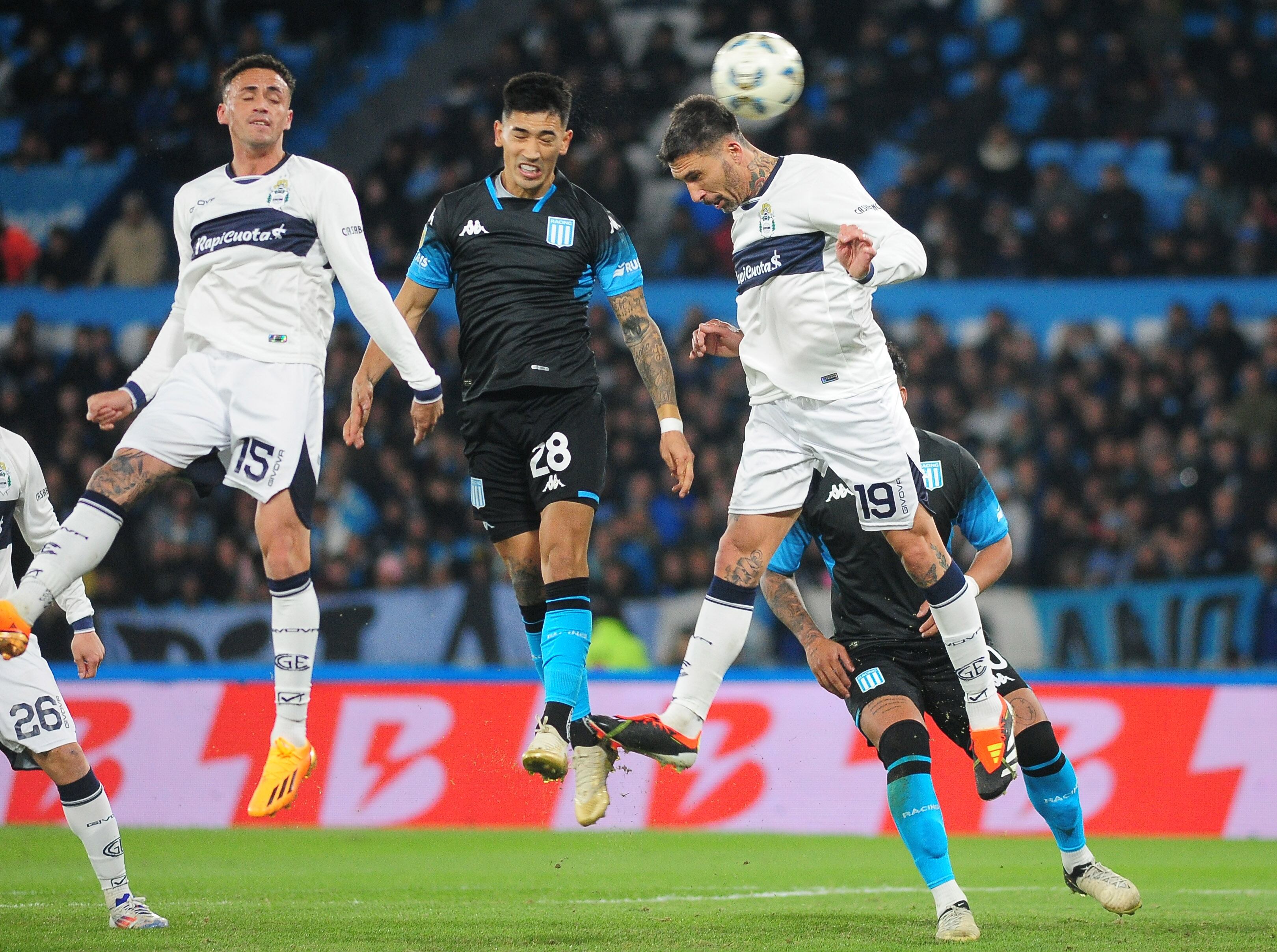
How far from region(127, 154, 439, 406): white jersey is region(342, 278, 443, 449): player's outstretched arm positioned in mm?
287

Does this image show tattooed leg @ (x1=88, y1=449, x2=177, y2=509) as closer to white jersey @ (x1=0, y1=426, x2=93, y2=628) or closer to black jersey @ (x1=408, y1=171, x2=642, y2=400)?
white jersey @ (x1=0, y1=426, x2=93, y2=628)

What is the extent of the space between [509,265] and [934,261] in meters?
9.08

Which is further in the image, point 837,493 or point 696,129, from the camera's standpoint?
point 837,493

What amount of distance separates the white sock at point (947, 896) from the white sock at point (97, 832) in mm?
3653

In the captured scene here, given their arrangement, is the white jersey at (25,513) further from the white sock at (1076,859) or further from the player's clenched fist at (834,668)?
the white sock at (1076,859)

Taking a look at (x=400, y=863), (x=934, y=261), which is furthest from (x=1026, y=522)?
(x=400, y=863)

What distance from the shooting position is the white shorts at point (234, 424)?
6855 mm

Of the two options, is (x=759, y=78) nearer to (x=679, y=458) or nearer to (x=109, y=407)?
(x=679, y=458)

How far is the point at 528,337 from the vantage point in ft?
24.5

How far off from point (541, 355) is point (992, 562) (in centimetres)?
238

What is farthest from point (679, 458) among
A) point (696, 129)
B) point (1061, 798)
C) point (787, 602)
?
point (1061, 798)

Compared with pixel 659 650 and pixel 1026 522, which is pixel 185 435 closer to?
pixel 659 650

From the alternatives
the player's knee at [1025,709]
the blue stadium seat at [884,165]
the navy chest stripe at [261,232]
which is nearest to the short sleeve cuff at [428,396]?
the navy chest stripe at [261,232]

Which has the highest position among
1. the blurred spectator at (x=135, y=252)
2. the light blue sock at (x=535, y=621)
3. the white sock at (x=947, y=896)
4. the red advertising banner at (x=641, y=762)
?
the blurred spectator at (x=135, y=252)
